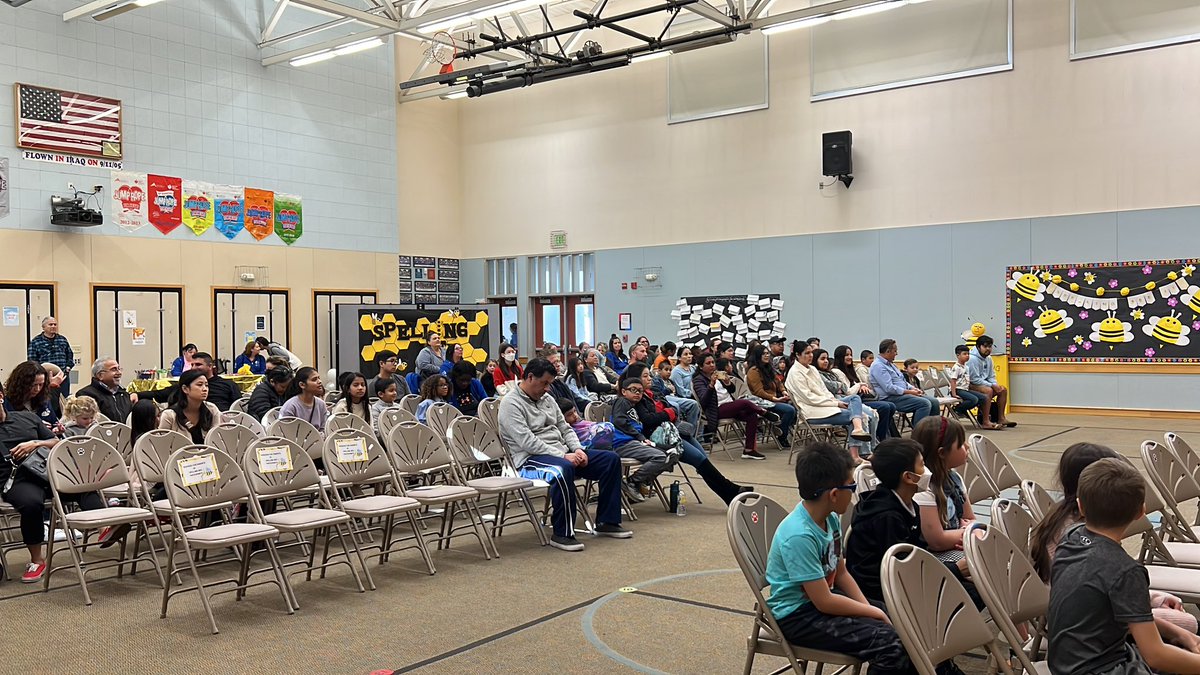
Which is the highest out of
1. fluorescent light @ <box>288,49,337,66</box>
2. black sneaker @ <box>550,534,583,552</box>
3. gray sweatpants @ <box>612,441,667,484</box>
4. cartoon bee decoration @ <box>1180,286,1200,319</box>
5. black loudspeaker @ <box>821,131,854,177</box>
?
fluorescent light @ <box>288,49,337,66</box>

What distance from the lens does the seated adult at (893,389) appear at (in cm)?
1045

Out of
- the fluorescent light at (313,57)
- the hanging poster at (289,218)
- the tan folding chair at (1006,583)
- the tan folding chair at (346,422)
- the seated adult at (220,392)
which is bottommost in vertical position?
the tan folding chair at (1006,583)

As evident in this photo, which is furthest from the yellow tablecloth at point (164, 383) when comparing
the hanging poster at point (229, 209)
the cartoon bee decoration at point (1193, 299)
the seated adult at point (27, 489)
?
the cartoon bee decoration at point (1193, 299)

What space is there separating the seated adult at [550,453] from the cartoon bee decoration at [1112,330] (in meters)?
10.1

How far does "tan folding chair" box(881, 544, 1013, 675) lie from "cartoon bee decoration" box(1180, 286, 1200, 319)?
1234cm

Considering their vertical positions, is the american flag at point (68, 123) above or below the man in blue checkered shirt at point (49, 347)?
above

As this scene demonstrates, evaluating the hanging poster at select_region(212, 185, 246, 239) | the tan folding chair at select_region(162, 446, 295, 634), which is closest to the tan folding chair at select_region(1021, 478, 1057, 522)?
the tan folding chair at select_region(162, 446, 295, 634)

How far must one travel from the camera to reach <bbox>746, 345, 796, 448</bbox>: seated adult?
34.8ft

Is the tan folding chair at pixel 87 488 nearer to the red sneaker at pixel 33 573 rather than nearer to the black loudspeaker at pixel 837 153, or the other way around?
the red sneaker at pixel 33 573

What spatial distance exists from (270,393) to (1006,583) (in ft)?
21.1

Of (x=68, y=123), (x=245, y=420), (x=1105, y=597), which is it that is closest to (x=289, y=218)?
(x=68, y=123)

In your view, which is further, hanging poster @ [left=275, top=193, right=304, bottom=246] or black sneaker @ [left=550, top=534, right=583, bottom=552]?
hanging poster @ [left=275, top=193, right=304, bottom=246]

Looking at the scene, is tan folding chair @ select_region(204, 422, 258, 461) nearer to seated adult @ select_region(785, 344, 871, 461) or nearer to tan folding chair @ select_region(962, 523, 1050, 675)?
tan folding chair @ select_region(962, 523, 1050, 675)

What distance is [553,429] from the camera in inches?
252
